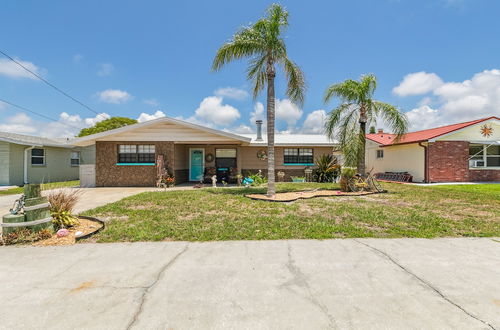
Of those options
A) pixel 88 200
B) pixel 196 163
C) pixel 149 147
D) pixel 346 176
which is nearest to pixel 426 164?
pixel 346 176

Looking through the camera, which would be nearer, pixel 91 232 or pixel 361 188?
pixel 91 232

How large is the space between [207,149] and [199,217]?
1052 centimetres

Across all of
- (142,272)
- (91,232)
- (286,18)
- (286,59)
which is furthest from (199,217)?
(286,18)

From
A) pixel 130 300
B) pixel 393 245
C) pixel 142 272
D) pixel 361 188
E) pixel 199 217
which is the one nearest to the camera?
pixel 130 300

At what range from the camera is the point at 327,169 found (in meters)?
15.4

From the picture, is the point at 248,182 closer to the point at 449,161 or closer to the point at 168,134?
the point at 168,134

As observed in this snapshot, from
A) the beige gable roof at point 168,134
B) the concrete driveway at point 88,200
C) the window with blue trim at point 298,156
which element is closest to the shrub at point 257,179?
the window with blue trim at point 298,156

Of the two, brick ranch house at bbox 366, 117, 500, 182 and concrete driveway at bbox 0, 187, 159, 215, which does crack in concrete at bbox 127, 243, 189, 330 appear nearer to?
concrete driveway at bbox 0, 187, 159, 215

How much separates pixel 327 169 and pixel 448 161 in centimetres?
735

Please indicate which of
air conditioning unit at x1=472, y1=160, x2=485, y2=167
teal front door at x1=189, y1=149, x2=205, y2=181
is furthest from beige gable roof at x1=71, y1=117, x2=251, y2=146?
air conditioning unit at x1=472, y1=160, x2=485, y2=167

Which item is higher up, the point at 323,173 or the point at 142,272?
the point at 323,173

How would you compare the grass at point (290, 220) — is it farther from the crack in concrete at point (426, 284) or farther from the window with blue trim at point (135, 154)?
the window with blue trim at point (135, 154)

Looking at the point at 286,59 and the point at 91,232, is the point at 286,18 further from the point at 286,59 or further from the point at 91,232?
the point at 91,232

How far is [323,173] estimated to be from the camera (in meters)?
15.5
